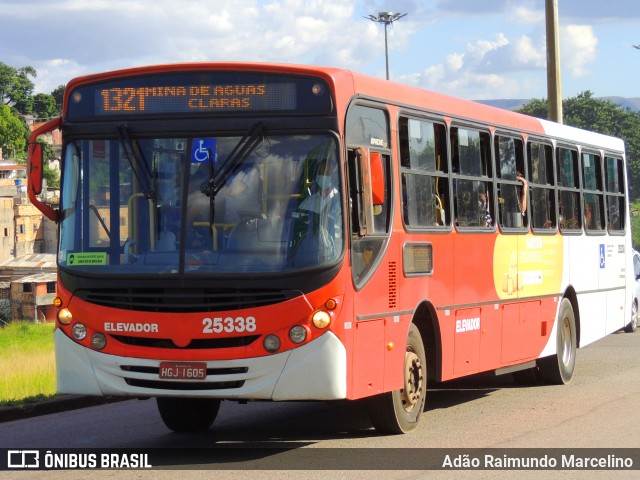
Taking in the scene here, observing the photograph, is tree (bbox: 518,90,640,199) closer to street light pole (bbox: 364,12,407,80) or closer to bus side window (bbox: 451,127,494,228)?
street light pole (bbox: 364,12,407,80)

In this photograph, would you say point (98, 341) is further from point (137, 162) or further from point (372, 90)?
point (372, 90)

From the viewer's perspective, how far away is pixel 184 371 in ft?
32.0

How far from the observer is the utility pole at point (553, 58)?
1008 inches

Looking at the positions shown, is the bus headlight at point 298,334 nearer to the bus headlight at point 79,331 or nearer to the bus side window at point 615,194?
the bus headlight at point 79,331

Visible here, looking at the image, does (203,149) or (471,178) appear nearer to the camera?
(203,149)

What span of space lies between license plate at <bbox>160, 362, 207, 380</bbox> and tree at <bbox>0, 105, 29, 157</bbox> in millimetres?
166274

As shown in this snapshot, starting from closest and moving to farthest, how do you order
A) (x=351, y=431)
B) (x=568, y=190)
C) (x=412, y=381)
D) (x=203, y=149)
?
(x=203, y=149), (x=412, y=381), (x=351, y=431), (x=568, y=190)

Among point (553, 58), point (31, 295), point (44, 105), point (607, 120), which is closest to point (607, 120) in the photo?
point (607, 120)

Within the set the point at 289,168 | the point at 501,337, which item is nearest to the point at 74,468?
the point at 289,168

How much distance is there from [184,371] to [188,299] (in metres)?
0.54

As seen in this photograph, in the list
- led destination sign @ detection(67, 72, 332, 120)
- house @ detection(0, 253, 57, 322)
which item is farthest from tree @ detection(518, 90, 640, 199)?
led destination sign @ detection(67, 72, 332, 120)

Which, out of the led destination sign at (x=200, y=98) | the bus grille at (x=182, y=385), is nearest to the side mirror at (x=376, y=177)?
the led destination sign at (x=200, y=98)

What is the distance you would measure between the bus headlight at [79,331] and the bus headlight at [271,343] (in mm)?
1522

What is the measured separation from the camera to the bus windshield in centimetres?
975
